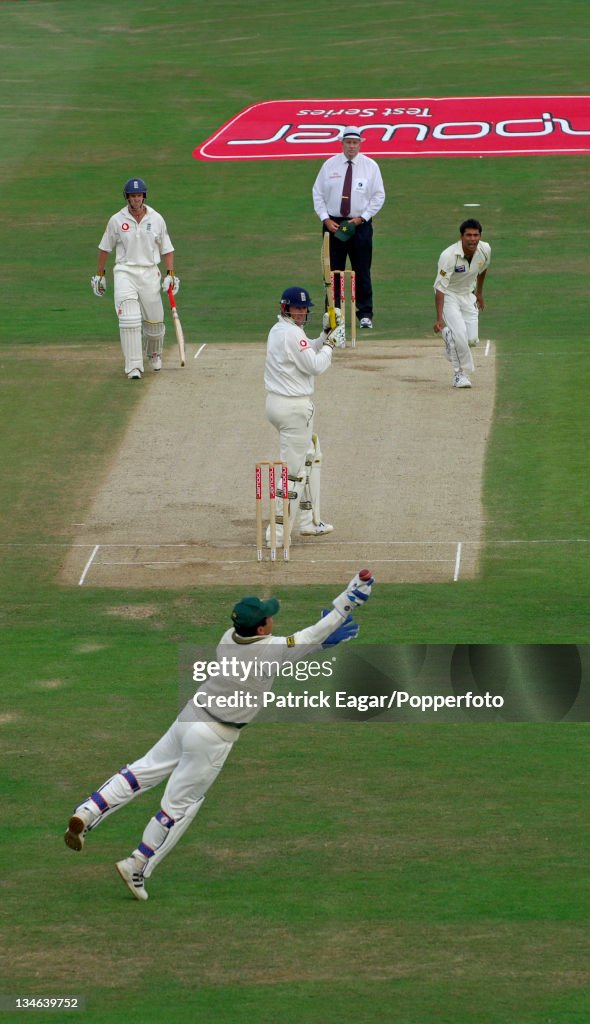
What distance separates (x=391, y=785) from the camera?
1150 centimetres

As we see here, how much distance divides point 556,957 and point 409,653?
427 cm

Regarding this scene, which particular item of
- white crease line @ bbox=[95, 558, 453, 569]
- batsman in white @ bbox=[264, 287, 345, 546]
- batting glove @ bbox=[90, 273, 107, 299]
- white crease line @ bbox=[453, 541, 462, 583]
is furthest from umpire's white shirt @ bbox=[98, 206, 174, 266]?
white crease line @ bbox=[453, 541, 462, 583]

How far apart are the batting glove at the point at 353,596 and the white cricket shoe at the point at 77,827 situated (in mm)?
1827

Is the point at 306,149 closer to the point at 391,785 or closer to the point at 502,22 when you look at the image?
the point at 502,22

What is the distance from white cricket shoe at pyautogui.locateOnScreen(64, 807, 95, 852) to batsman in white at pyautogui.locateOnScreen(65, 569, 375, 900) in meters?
0.01

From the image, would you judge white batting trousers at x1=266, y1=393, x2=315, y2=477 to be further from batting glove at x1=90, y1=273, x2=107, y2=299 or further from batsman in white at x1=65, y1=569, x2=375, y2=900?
batsman in white at x1=65, y1=569, x2=375, y2=900

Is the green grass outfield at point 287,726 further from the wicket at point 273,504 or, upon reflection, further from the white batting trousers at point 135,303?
the wicket at point 273,504

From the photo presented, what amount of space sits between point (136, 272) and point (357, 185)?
296 cm

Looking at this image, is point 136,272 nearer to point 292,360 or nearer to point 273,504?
point 292,360

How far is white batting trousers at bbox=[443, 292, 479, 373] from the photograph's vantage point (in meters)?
19.2

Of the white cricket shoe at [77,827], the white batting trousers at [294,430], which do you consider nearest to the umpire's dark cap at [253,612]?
the white cricket shoe at [77,827]

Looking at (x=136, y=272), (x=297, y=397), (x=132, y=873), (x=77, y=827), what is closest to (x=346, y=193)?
(x=136, y=272)

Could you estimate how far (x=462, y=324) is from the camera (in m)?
19.2

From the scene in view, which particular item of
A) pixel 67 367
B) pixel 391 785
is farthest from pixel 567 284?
pixel 391 785
